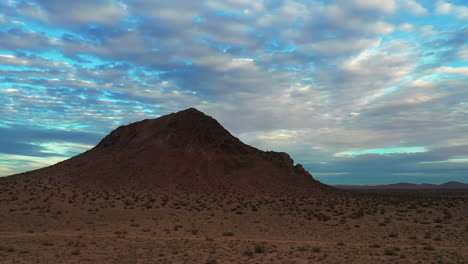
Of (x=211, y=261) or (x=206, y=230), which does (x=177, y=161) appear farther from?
(x=211, y=261)

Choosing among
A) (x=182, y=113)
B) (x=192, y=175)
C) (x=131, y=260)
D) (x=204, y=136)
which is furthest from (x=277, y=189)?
(x=131, y=260)

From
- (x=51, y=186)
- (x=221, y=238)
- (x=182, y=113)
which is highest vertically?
(x=182, y=113)

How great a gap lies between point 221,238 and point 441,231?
15311 millimetres

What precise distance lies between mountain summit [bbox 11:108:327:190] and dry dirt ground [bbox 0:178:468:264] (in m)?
7.33

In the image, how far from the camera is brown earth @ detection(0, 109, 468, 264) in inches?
699

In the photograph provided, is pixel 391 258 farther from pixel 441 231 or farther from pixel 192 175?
pixel 192 175

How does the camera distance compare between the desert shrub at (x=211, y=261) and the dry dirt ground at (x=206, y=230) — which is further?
the dry dirt ground at (x=206, y=230)

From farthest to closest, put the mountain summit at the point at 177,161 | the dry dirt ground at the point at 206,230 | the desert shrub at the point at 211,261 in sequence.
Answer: the mountain summit at the point at 177,161, the dry dirt ground at the point at 206,230, the desert shrub at the point at 211,261

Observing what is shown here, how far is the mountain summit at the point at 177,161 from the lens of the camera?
169 feet

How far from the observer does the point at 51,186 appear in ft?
147

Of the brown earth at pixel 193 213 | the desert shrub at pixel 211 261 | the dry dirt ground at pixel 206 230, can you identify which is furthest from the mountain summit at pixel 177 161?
the desert shrub at pixel 211 261

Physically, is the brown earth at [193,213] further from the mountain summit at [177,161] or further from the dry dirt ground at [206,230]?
the mountain summit at [177,161]

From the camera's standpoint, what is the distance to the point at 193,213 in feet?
107

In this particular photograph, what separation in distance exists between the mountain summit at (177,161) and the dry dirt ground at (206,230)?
733cm
